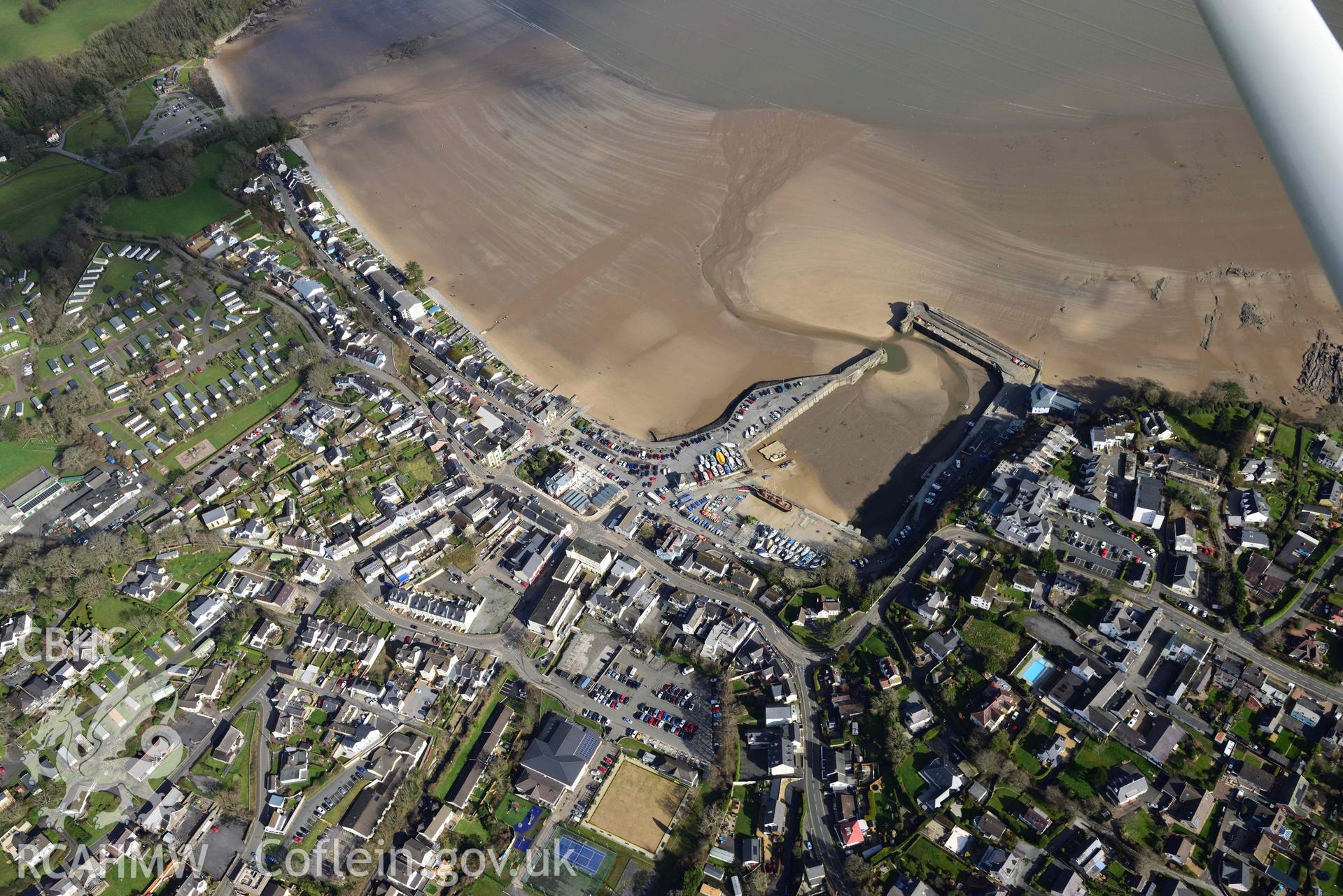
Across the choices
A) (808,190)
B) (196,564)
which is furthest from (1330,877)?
(196,564)

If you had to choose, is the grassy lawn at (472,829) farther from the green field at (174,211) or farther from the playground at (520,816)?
the green field at (174,211)

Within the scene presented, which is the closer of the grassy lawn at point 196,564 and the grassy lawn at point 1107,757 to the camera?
the grassy lawn at point 1107,757

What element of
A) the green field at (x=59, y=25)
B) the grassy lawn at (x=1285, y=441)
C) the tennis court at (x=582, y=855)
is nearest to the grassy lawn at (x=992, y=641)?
the tennis court at (x=582, y=855)

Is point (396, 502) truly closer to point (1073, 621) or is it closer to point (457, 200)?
point (457, 200)

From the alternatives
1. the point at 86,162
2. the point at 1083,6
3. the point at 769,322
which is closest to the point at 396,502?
the point at 769,322

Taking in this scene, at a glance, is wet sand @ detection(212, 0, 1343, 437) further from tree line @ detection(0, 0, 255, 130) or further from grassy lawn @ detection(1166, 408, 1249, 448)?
tree line @ detection(0, 0, 255, 130)

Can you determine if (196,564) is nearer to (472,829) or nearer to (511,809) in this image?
(472,829)
